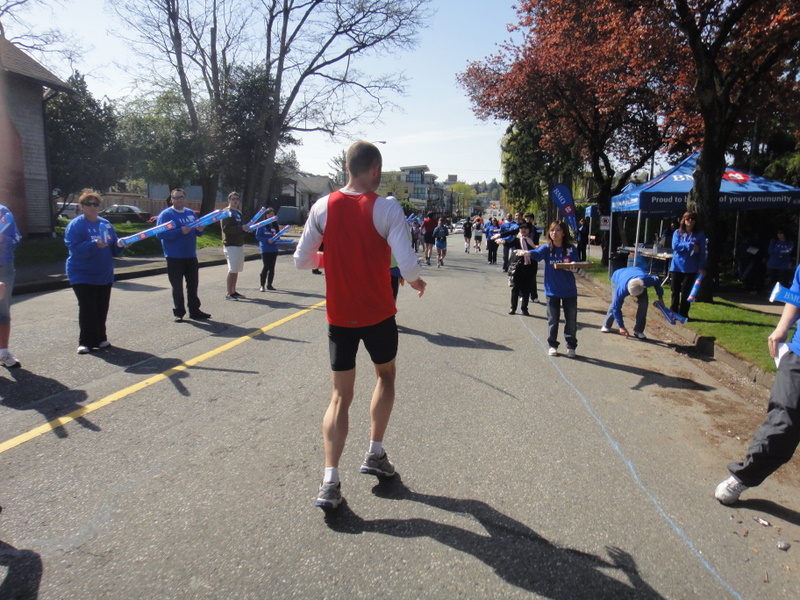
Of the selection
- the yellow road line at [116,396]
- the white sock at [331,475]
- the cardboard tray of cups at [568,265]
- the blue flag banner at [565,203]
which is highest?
the blue flag banner at [565,203]

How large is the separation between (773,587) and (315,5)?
108 ft

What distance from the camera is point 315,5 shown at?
30.3 meters

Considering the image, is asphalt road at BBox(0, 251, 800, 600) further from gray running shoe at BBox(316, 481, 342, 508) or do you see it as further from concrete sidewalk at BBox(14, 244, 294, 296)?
concrete sidewalk at BBox(14, 244, 294, 296)

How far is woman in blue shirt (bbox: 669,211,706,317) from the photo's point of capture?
9.65 meters

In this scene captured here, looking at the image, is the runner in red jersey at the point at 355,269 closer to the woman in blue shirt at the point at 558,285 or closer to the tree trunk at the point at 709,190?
the woman in blue shirt at the point at 558,285

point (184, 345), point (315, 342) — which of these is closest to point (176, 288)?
point (184, 345)

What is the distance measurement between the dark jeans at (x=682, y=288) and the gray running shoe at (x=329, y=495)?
830 cm

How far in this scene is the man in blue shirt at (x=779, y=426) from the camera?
330cm

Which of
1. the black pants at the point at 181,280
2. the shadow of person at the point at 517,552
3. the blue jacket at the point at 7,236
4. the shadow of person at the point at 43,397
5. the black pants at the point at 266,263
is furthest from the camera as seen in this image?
the black pants at the point at 266,263

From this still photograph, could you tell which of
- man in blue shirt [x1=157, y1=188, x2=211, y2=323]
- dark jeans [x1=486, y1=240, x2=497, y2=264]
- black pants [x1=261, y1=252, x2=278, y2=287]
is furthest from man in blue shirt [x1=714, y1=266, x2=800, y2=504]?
dark jeans [x1=486, y1=240, x2=497, y2=264]

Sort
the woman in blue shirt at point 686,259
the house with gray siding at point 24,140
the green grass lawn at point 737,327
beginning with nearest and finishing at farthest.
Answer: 1. the green grass lawn at point 737,327
2. the woman in blue shirt at point 686,259
3. the house with gray siding at point 24,140

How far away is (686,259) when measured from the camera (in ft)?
31.8

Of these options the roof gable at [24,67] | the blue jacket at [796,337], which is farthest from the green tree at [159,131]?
the blue jacket at [796,337]

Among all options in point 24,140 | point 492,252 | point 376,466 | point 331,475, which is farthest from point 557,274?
point 24,140
